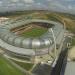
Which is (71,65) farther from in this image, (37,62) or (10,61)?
(10,61)

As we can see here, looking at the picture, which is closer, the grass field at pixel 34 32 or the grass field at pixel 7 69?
the grass field at pixel 7 69

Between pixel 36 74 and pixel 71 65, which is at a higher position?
pixel 71 65

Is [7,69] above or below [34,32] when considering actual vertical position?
above

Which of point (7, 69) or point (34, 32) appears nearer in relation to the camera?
point (7, 69)

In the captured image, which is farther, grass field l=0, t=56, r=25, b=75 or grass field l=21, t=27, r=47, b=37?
grass field l=21, t=27, r=47, b=37

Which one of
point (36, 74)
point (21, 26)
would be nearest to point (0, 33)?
point (21, 26)

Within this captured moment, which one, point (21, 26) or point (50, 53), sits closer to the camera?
point (50, 53)

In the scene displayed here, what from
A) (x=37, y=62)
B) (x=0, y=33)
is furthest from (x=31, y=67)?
(x=0, y=33)

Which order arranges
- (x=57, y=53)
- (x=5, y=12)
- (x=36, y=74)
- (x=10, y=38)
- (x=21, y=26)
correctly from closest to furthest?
1. (x=36, y=74)
2. (x=57, y=53)
3. (x=10, y=38)
4. (x=21, y=26)
5. (x=5, y=12)

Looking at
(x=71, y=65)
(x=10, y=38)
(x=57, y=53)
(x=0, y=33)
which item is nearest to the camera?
(x=71, y=65)

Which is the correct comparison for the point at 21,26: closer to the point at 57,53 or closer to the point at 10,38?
the point at 10,38
